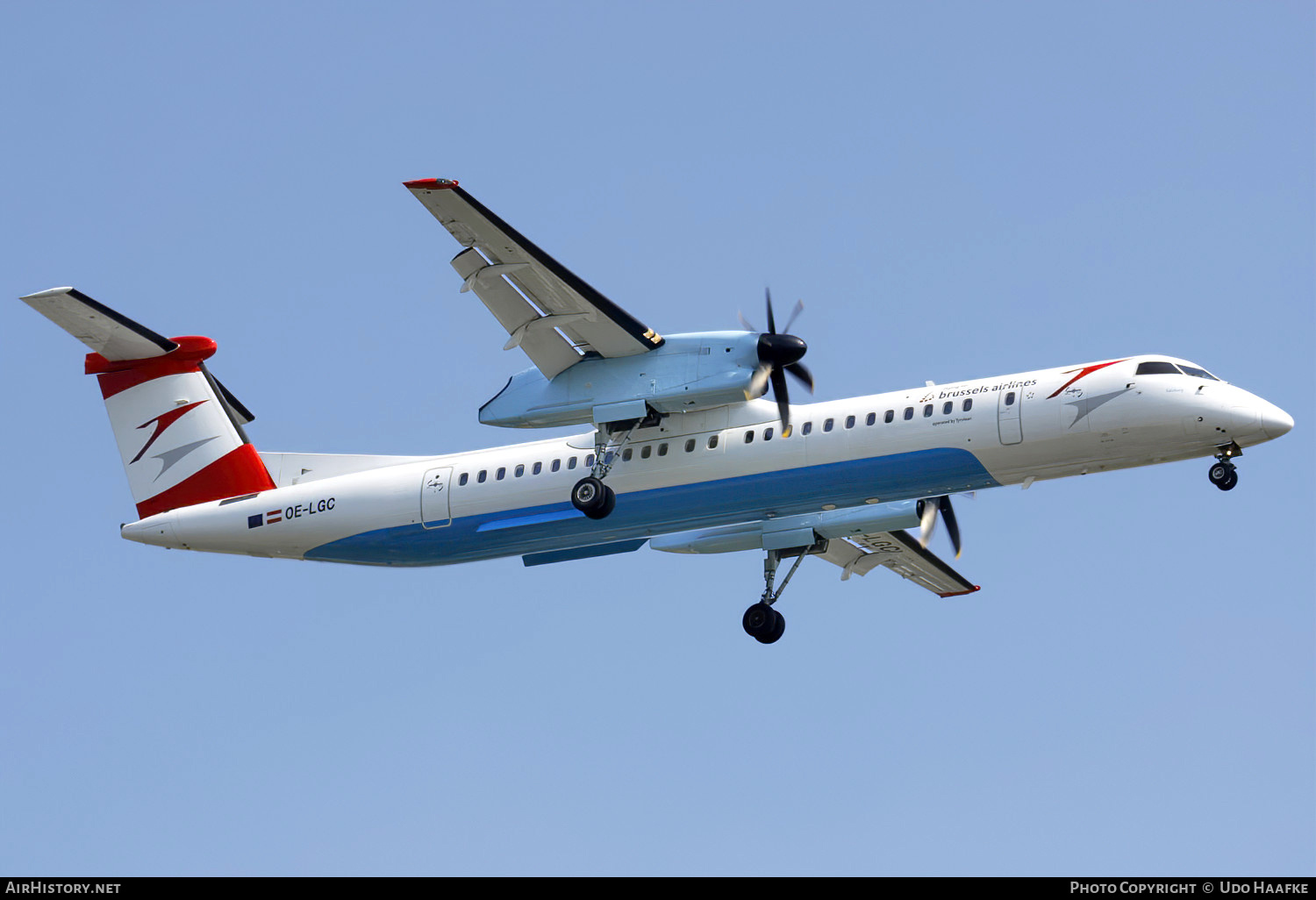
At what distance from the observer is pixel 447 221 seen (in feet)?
64.8

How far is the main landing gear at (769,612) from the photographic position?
2325 centimetres

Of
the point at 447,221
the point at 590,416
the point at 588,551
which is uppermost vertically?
the point at 447,221

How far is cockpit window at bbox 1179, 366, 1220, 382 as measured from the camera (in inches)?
765

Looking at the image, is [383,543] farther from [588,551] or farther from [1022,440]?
[1022,440]

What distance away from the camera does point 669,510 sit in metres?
21.5

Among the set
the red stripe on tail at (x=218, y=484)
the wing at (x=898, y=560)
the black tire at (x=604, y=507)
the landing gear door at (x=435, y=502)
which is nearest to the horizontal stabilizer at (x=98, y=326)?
the red stripe on tail at (x=218, y=484)

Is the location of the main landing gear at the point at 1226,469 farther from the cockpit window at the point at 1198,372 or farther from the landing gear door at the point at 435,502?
the landing gear door at the point at 435,502

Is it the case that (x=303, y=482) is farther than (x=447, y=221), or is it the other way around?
(x=303, y=482)

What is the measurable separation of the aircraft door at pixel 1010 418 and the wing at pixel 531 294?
15.8ft

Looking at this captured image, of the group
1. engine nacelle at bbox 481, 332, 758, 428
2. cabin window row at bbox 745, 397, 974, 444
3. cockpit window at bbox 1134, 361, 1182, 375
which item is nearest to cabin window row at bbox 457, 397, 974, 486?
cabin window row at bbox 745, 397, 974, 444

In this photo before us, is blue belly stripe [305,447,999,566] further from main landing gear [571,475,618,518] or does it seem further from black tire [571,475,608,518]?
black tire [571,475,608,518]

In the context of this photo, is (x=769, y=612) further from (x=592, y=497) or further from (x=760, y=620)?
(x=592, y=497)

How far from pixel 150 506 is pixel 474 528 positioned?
5824 millimetres
